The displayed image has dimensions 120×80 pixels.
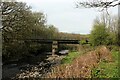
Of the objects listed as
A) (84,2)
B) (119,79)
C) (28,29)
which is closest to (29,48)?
(28,29)

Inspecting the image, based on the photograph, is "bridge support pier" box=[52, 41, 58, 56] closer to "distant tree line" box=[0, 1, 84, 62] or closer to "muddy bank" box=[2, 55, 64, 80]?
"distant tree line" box=[0, 1, 84, 62]

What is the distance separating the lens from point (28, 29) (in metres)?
37.9

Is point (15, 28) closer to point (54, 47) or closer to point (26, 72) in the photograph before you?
point (26, 72)

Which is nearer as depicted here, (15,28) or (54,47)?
(15,28)

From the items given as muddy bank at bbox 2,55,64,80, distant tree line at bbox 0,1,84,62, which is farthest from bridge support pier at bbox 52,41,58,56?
muddy bank at bbox 2,55,64,80

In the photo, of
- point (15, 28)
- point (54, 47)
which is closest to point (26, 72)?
point (15, 28)

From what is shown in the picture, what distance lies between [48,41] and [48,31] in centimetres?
199

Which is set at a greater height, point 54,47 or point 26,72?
point 54,47

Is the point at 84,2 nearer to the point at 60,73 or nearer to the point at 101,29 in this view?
the point at 60,73

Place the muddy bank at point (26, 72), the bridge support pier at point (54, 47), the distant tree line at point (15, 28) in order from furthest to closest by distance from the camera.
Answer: the bridge support pier at point (54, 47) < the distant tree line at point (15, 28) < the muddy bank at point (26, 72)

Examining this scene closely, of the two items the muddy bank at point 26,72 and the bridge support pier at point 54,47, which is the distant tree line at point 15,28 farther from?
the bridge support pier at point 54,47

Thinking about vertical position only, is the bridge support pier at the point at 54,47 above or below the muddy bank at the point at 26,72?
above

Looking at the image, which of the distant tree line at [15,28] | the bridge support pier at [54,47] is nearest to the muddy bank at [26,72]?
the distant tree line at [15,28]

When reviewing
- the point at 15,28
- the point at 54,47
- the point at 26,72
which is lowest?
the point at 26,72
